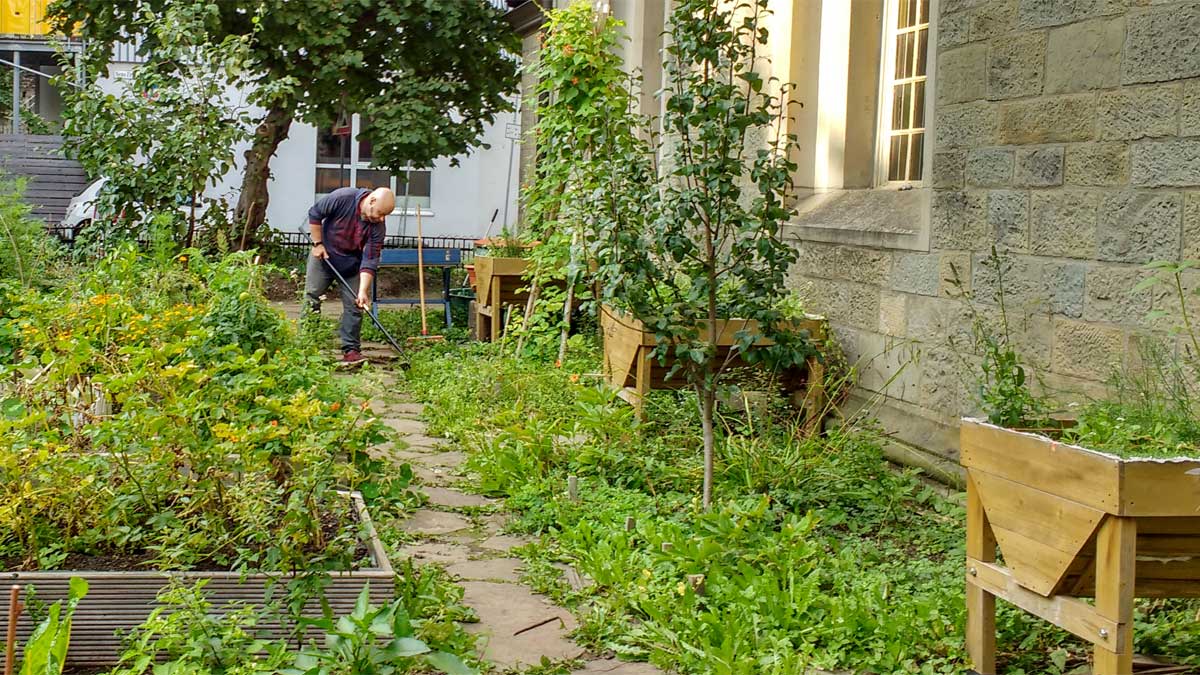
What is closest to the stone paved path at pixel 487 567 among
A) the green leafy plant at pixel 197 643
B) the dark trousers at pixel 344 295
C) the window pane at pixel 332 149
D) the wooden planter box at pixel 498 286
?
the green leafy plant at pixel 197 643

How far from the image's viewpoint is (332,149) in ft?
87.4

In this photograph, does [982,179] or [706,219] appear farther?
[982,179]

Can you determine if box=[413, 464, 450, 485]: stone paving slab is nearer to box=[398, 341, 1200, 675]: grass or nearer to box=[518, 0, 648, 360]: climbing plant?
box=[398, 341, 1200, 675]: grass

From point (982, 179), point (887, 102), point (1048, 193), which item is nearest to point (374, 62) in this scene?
point (887, 102)

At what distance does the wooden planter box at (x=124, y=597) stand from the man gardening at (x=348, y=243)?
7303 mm

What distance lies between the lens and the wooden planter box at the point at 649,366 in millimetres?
7215

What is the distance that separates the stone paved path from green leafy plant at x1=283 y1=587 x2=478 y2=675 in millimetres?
862

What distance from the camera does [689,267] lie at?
6.02 metres

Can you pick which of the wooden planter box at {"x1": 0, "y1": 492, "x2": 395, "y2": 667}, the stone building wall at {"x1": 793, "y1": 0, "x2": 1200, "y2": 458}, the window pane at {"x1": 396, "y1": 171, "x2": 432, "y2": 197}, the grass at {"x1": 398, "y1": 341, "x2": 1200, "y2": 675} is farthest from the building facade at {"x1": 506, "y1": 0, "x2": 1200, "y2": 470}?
the window pane at {"x1": 396, "y1": 171, "x2": 432, "y2": 197}

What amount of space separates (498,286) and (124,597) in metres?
7.91

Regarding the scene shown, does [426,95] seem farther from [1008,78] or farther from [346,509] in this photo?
[346,509]

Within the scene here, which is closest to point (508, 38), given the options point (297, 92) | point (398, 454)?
point (297, 92)

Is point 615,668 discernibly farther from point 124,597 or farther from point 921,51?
point 921,51

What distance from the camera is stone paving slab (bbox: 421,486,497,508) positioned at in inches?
256
